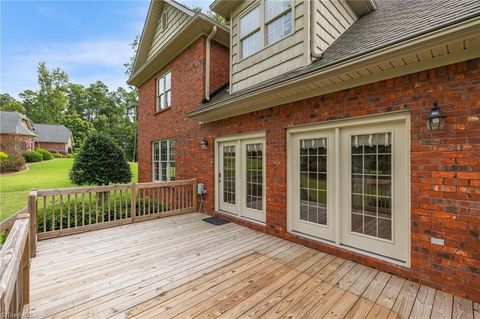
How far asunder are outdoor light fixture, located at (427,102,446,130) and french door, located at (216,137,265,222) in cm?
297

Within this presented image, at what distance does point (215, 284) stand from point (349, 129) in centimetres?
305

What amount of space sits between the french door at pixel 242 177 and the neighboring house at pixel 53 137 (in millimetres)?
40829

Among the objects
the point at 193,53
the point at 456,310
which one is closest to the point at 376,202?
the point at 456,310

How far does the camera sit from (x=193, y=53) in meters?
7.32

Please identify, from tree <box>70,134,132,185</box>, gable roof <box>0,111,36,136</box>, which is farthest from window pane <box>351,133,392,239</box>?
gable roof <box>0,111,36,136</box>

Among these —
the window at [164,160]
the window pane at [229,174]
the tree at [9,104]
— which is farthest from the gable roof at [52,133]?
the window pane at [229,174]

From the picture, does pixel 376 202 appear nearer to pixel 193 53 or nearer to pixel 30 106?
pixel 193 53

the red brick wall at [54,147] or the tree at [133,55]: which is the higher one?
the tree at [133,55]

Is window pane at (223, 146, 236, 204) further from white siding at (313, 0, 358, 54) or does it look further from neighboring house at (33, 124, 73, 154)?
neighboring house at (33, 124, 73, 154)

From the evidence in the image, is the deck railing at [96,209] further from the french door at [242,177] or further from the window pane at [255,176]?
the window pane at [255,176]

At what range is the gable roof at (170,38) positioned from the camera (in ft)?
22.0

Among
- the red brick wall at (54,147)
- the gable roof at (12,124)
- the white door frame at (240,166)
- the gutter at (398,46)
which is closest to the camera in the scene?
the gutter at (398,46)

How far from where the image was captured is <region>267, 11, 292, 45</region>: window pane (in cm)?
485

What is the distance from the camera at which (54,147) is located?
1448 inches
